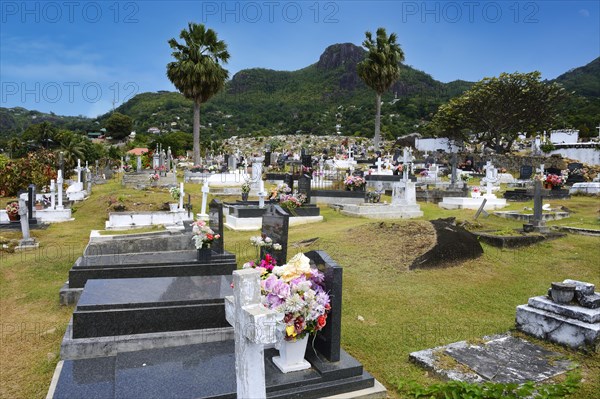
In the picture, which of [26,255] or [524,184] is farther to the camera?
[524,184]

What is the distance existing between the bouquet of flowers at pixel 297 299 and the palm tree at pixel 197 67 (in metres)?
30.9

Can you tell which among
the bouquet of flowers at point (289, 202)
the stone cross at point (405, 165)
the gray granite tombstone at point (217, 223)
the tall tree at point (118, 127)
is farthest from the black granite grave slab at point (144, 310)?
the tall tree at point (118, 127)

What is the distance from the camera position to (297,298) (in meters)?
4.08

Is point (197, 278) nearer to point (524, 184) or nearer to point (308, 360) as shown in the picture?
point (308, 360)

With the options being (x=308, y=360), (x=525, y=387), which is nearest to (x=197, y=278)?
(x=308, y=360)

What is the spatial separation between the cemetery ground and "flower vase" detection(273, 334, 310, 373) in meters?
0.86

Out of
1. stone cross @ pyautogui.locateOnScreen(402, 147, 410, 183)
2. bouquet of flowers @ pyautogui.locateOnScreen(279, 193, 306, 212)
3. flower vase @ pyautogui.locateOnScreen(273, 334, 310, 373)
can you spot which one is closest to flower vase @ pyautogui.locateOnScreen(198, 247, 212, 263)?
flower vase @ pyautogui.locateOnScreen(273, 334, 310, 373)

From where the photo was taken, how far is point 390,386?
4500mm

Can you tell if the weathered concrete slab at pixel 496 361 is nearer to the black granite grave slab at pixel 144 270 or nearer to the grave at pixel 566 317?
the grave at pixel 566 317

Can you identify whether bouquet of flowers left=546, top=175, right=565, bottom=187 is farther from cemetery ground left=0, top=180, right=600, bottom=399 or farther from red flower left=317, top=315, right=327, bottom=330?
red flower left=317, top=315, right=327, bottom=330

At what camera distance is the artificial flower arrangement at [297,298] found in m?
4.11

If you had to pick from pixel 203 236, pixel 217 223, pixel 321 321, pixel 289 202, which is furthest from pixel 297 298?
pixel 289 202

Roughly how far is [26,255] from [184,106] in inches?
4371

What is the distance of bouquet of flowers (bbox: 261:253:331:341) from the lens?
4105 mm
